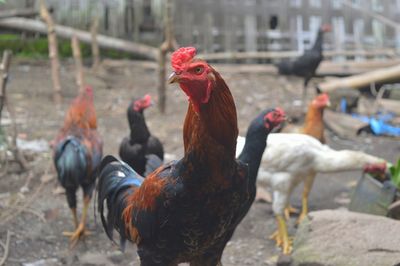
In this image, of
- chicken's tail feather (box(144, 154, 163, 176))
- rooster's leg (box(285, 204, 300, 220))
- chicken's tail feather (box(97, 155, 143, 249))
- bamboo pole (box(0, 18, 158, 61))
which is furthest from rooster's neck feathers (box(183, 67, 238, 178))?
bamboo pole (box(0, 18, 158, 61))

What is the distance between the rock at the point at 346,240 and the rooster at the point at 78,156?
180 cm

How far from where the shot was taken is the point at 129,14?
38.7 ft

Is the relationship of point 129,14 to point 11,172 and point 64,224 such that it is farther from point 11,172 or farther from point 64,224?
point 64,224

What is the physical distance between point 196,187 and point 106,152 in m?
4.30

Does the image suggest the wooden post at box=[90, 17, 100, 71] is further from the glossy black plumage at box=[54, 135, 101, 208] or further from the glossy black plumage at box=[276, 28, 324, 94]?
the glossy black plumage at box=[54, 135, 101, 208]

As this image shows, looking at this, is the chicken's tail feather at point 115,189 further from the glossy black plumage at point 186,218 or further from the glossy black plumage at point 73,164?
the glossy black plumage at point 73,164

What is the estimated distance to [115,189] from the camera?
354 cm

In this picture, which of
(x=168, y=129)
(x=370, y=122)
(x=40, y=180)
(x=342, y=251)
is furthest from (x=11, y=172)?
(x=370, y=122)

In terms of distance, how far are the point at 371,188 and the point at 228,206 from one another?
2.41 meters

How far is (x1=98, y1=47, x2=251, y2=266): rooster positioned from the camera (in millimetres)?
2674

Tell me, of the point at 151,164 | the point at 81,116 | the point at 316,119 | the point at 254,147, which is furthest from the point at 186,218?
the point at 316,119

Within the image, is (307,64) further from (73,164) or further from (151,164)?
(73,164)

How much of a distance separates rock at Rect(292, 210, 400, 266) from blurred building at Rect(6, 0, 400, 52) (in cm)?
809

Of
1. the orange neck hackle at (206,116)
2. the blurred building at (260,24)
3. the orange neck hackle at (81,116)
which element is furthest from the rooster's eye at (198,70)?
the blurred building at (260,24)
